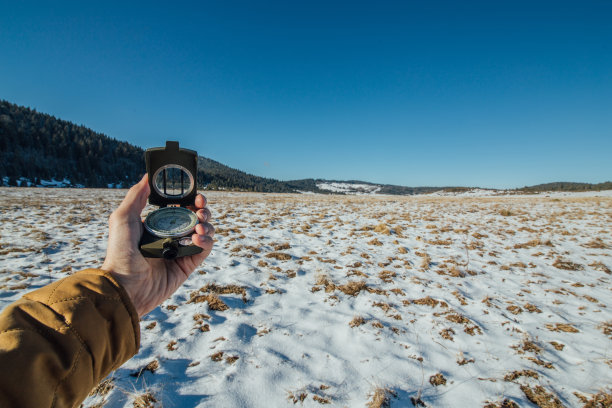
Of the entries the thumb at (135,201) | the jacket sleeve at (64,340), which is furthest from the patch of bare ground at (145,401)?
the thumb at (135,201)

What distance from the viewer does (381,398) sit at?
2.43m

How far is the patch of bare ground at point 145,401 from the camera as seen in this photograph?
229cm

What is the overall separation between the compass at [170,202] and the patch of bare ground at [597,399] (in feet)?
14.0

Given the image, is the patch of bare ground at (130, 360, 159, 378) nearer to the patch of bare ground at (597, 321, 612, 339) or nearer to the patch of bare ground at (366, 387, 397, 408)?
the patch of bare ground at (366, 387, 397, 408)

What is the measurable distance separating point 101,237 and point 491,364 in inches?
398

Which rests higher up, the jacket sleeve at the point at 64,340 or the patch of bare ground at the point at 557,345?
the jacket sleeve at the point at 64,340

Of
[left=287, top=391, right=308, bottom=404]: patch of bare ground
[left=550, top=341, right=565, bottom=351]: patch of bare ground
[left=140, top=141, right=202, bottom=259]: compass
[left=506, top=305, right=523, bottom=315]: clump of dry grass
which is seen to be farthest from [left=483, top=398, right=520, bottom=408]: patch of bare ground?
[left=140, top=141, right=202, bottom=259]: compass

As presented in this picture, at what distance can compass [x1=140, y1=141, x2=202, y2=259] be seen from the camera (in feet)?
7.51

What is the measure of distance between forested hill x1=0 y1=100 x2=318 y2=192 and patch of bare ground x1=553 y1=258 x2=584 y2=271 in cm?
6976

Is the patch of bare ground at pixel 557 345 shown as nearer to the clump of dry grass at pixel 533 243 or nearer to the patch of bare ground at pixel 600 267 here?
the patch of bare ground at pixel 600 267

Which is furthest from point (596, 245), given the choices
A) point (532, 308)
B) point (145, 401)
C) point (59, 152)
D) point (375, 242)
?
point (59, 152)

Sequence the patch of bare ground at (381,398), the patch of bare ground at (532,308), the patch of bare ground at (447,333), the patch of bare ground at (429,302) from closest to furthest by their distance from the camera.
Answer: the patch of bare ground at (381,398) < the patch of bare ground at (447,333) < the patch of bare ground at (532,308) < the patch of bare ground at (429,302)

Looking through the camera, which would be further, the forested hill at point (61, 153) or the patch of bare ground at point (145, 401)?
the forested hill at point (61, 153)

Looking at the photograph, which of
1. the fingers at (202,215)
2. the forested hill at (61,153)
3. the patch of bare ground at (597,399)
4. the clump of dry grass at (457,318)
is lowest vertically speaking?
the patch of bare ground at (597,399)
